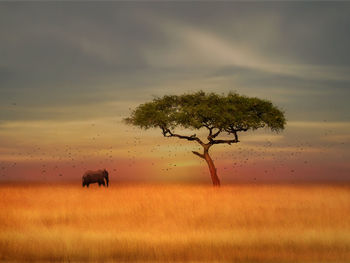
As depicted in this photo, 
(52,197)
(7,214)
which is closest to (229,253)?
(7,214)

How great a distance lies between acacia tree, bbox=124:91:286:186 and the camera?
4094 centimetres

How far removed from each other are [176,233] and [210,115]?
2687 cm

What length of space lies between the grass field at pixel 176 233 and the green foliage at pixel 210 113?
19786 millimetres

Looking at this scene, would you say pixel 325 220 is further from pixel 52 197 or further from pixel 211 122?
pixel 211 122

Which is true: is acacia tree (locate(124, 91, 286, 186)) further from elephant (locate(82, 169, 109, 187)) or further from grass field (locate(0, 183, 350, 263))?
grass field (locate(0, 183, 350, 263))

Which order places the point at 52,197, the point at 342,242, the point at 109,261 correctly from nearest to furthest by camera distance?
1. the point at 109,261
2. the point at 342,242
3. the point at 52,197

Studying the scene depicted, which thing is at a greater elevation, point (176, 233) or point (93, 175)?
point (93, 175)

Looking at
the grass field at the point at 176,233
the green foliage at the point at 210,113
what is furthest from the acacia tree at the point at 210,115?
the grass field at the point at 176,233

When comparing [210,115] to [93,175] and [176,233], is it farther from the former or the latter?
[176,233]

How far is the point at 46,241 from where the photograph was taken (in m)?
13.4

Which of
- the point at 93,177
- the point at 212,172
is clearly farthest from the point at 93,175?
the point at 212,172

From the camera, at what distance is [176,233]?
1405 centimetres

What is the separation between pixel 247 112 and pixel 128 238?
2970cm

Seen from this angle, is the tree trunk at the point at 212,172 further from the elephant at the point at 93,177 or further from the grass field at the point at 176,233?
the grass field at the point at 176,233
